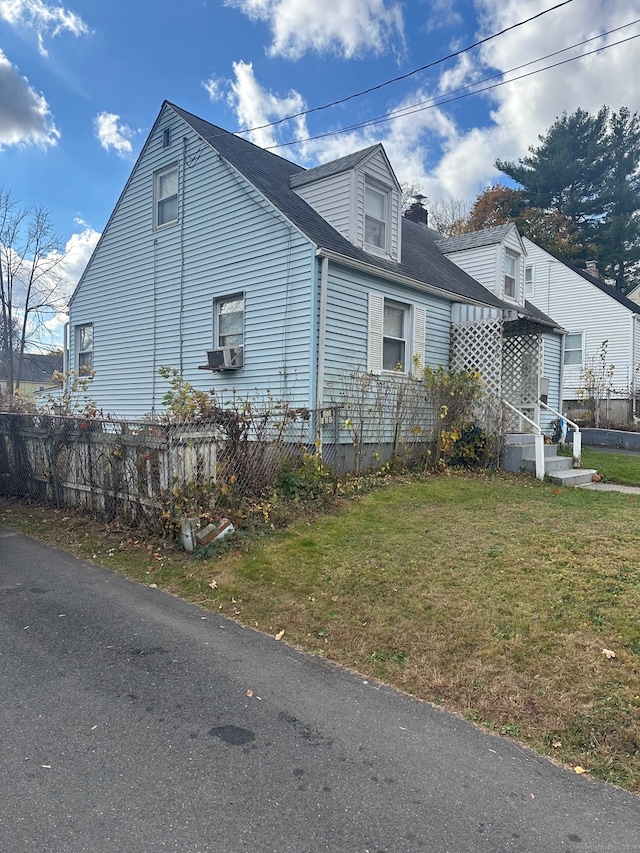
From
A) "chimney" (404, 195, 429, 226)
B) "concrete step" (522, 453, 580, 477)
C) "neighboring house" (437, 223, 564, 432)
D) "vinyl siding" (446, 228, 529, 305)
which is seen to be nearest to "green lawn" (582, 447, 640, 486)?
"concrete step" (522, 453, 580, 477)

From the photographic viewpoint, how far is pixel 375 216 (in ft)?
35.7

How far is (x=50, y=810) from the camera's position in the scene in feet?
7.03

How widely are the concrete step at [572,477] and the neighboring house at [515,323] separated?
224cm

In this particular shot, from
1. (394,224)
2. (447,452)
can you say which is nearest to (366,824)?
(447,452)

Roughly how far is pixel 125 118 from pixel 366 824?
51.3 feet

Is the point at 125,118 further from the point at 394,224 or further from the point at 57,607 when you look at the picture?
the point at 57,607

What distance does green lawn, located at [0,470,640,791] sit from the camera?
9.55 feet

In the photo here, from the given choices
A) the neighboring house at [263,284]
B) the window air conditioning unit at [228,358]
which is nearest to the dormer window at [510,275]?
the neighboring house at [263,284]

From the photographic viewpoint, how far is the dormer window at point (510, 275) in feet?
48.6

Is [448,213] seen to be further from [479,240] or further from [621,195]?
[479,240]

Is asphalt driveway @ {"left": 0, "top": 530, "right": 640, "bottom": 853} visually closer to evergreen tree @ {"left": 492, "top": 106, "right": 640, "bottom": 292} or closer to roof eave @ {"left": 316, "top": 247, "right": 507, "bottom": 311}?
roof eave @ {"left": 316, "top": 247, "right": 507, "bottom": 311}

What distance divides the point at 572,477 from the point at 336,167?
7488mm

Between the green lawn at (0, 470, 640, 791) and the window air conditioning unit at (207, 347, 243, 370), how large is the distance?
13.6 feet

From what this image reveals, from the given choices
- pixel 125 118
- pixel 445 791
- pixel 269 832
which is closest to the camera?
pixel 269 832
